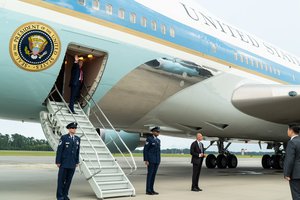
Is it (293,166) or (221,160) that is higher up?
(221,160)

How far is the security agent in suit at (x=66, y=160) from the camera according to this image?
6543mm

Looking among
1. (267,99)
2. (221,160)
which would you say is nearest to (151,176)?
(267,99)

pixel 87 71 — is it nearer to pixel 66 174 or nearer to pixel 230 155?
pixel 66 174

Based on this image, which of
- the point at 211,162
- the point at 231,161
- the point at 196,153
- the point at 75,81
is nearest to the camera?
the point at 75,81

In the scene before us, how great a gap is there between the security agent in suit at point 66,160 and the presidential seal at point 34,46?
1.41m

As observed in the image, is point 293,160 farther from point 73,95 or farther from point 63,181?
point 73,95

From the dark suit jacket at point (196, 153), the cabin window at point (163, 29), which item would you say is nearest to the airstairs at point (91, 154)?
the dark suit jacket at point (196, 153)

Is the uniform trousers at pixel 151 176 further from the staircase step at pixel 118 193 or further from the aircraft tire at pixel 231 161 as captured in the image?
the aircraft tire at pixel 231 161

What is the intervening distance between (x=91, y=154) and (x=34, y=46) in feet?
7.60

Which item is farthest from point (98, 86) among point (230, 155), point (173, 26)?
point (230, 155)

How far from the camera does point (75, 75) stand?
798 cm

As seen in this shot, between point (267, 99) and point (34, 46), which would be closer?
point (34, 46)

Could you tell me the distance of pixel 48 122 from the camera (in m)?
7.74

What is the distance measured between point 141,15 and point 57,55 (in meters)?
2.47
